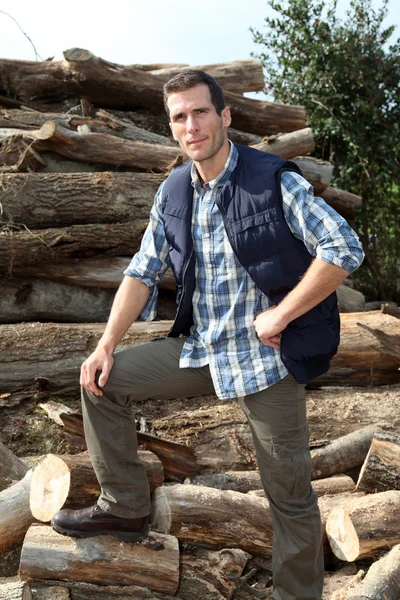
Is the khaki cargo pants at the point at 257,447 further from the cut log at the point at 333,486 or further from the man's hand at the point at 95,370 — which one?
the cut log at the point at 333,486

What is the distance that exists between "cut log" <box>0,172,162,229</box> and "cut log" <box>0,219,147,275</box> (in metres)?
0.18

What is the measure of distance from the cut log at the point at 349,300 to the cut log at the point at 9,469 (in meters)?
4.70

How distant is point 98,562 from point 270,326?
5.30ft

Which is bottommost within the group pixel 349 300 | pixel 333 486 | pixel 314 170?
pixel 349 300

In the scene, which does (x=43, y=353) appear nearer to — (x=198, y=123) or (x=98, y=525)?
(x=98, y=525)

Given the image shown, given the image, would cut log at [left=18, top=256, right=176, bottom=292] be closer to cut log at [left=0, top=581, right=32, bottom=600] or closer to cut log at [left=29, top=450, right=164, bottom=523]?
cut log at [left=29, top=450, right=164, bottom=523]

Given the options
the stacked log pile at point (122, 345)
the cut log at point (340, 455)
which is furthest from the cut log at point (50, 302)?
the cut log at point (340, 455)

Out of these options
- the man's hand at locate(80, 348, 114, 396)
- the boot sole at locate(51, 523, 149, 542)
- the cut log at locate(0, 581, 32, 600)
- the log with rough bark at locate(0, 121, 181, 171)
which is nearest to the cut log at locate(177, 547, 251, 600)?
the boot sole at locate(51, 523, 149, 542)

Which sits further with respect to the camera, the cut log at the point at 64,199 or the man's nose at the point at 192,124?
the cut log at the point at 64,199

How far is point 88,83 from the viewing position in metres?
9.62

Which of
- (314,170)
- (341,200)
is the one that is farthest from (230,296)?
(341,200)

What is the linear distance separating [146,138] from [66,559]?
6403 millimetres

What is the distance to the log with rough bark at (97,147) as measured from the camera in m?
8.02

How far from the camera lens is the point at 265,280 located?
3555mm
